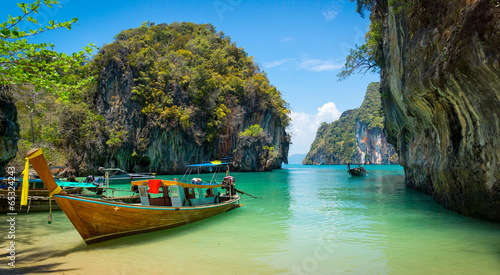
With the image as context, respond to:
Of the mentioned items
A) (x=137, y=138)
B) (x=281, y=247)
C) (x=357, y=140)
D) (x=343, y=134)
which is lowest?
(x=281, y=247)

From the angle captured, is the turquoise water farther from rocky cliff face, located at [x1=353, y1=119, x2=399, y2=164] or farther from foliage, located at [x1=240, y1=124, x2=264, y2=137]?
rocky cliff face, located at [x1=353, y1=119, x2=399, y2=164]

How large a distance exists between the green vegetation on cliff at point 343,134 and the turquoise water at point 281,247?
12031cm

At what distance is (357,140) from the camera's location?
13062 centimetres

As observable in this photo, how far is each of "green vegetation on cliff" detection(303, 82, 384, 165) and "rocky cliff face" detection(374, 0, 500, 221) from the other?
117486 mm

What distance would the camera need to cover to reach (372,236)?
26.7 feet

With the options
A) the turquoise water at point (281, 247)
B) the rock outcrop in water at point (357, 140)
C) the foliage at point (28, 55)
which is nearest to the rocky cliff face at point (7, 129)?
the turquoise water at point (281, 247)

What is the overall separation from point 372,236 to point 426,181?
1107 centimetres

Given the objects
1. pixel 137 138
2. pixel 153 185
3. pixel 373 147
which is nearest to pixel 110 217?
pixel 153 185

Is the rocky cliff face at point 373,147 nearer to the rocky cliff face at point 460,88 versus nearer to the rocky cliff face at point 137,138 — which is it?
the rocky cliff face at point 137,138

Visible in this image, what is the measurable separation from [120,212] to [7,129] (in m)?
12.7

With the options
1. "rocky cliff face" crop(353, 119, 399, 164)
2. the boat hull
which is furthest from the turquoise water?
"rocky cliff face" crop(353, 119, 399, 164)

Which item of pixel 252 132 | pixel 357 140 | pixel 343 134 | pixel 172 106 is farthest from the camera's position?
pixel 343 134

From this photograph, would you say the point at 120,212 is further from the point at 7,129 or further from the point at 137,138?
the point at 137,138

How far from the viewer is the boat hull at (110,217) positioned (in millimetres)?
6688
